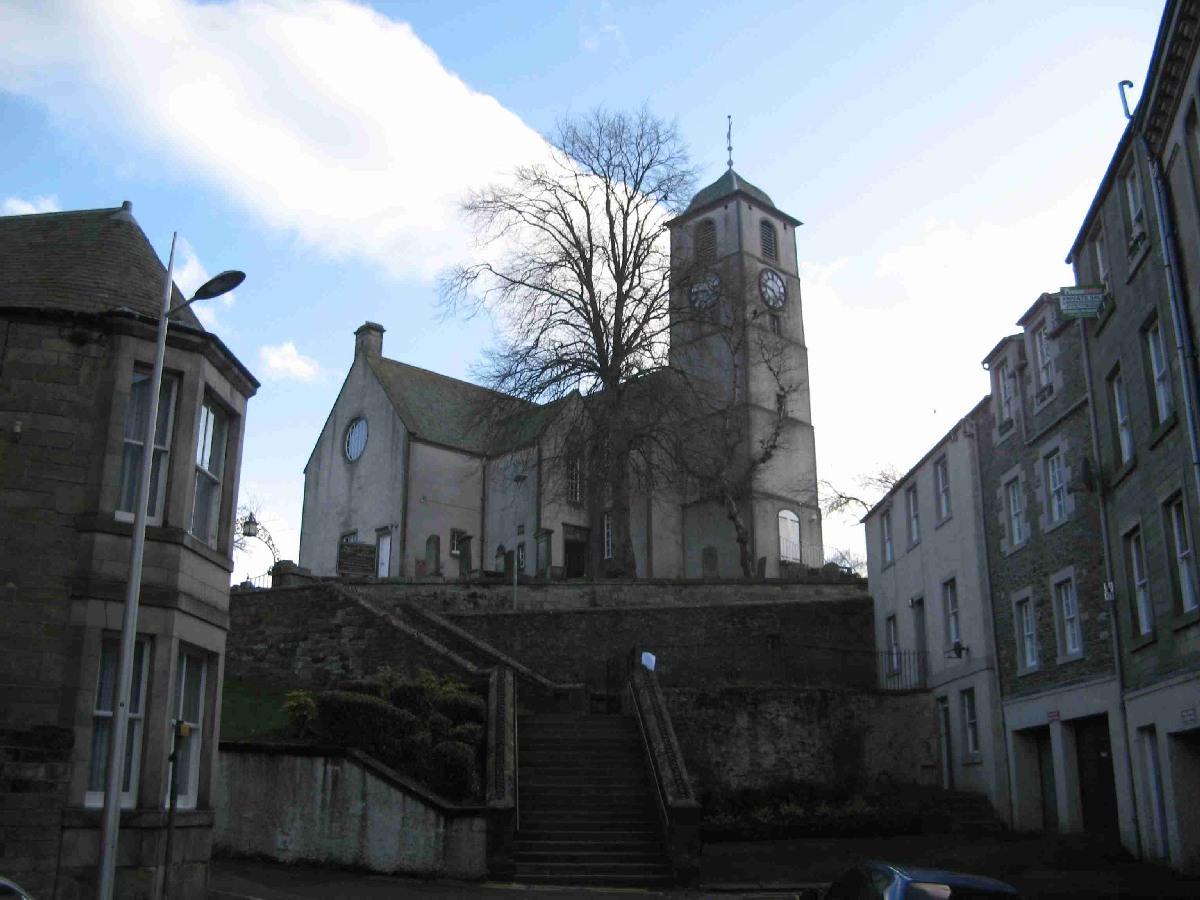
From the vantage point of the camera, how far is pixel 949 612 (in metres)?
27.4

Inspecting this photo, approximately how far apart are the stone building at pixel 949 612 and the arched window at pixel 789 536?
13.6 metres

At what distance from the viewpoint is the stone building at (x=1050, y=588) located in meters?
21.0

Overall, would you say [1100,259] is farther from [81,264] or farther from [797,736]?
[81,264]

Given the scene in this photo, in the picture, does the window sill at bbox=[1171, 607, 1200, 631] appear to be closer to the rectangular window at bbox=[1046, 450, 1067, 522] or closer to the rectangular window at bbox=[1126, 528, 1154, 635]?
the rectangular window at bbox=[1126, 528, 1154, 635]

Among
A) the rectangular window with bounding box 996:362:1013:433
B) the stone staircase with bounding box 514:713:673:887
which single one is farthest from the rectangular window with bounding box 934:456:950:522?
the stone staircase with bounding box 514:713:673:887

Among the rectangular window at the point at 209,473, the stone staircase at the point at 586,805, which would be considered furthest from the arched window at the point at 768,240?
the rectangular window at the point at 209,473

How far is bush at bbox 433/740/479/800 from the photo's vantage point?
→ 20.0m

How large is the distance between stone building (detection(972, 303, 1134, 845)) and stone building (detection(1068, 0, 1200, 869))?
86cm

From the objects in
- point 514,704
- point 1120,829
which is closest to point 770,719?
point 514,704

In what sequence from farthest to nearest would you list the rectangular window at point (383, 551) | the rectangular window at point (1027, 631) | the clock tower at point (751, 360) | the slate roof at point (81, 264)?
the rectangular window at point (383, 551) < the clock tower at point (751, 360) < the rectangular window at point (1027, 631) < the slate roof at point (81, 264)

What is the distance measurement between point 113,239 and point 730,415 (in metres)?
30.8

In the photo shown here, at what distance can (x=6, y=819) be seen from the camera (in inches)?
525

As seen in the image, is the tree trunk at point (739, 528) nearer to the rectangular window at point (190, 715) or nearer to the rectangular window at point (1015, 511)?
the rectangular window at point (1015, 511)

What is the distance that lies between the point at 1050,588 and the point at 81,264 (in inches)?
693
